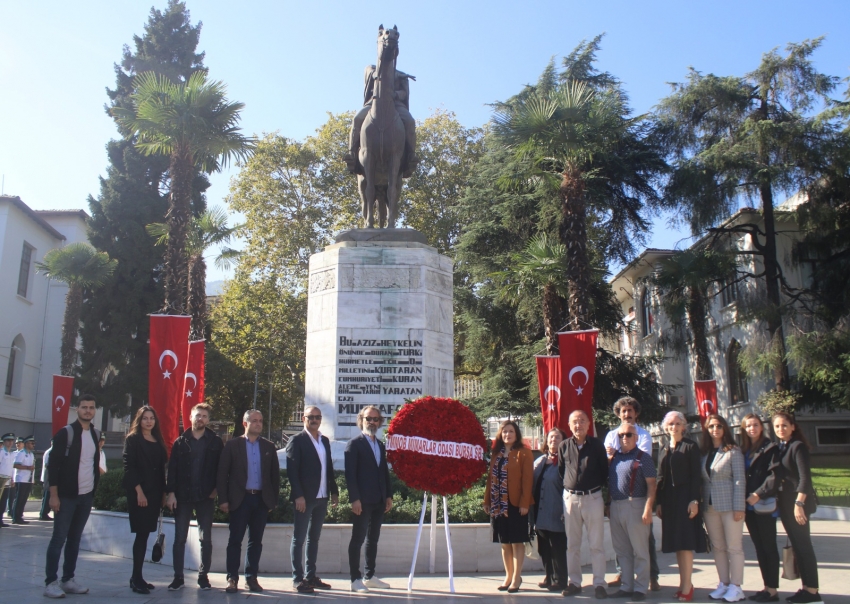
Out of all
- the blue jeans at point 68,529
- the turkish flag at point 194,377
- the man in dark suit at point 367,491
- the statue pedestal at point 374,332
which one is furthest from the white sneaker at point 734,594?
the turkish flag at point 194,377

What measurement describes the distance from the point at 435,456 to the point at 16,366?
110ft

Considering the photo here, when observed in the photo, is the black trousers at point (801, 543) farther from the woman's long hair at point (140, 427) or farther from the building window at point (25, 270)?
the building window at point (25, 270)

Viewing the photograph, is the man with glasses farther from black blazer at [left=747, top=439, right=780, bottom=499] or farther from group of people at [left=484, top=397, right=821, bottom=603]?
black blazer at [left=747, top=439, right=780, bottom=499]

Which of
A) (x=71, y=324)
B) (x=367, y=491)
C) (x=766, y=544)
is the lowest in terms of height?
(x=766, y=544)

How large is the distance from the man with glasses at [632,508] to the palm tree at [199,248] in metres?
14.8

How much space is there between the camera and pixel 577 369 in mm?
12758

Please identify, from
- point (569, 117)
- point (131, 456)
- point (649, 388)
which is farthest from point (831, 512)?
point (131, 456)

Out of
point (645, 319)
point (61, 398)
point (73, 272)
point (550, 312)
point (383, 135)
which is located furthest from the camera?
point (645, 319)

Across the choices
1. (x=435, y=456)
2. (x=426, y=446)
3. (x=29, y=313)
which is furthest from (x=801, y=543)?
(x=29, y=313)

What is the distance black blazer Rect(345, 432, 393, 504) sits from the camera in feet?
23.6

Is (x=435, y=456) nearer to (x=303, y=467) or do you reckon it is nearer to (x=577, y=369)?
(x=303, y=467)

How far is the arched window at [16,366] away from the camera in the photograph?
34281 mm

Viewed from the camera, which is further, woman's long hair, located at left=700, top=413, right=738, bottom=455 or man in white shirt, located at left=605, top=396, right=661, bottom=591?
man in white shirt, located at left=605, top=396, right=661, bottom=591

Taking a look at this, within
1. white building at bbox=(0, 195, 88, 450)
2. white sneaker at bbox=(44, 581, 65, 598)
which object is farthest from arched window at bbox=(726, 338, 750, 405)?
white building at bbox=(0, 195, 88, 450)
